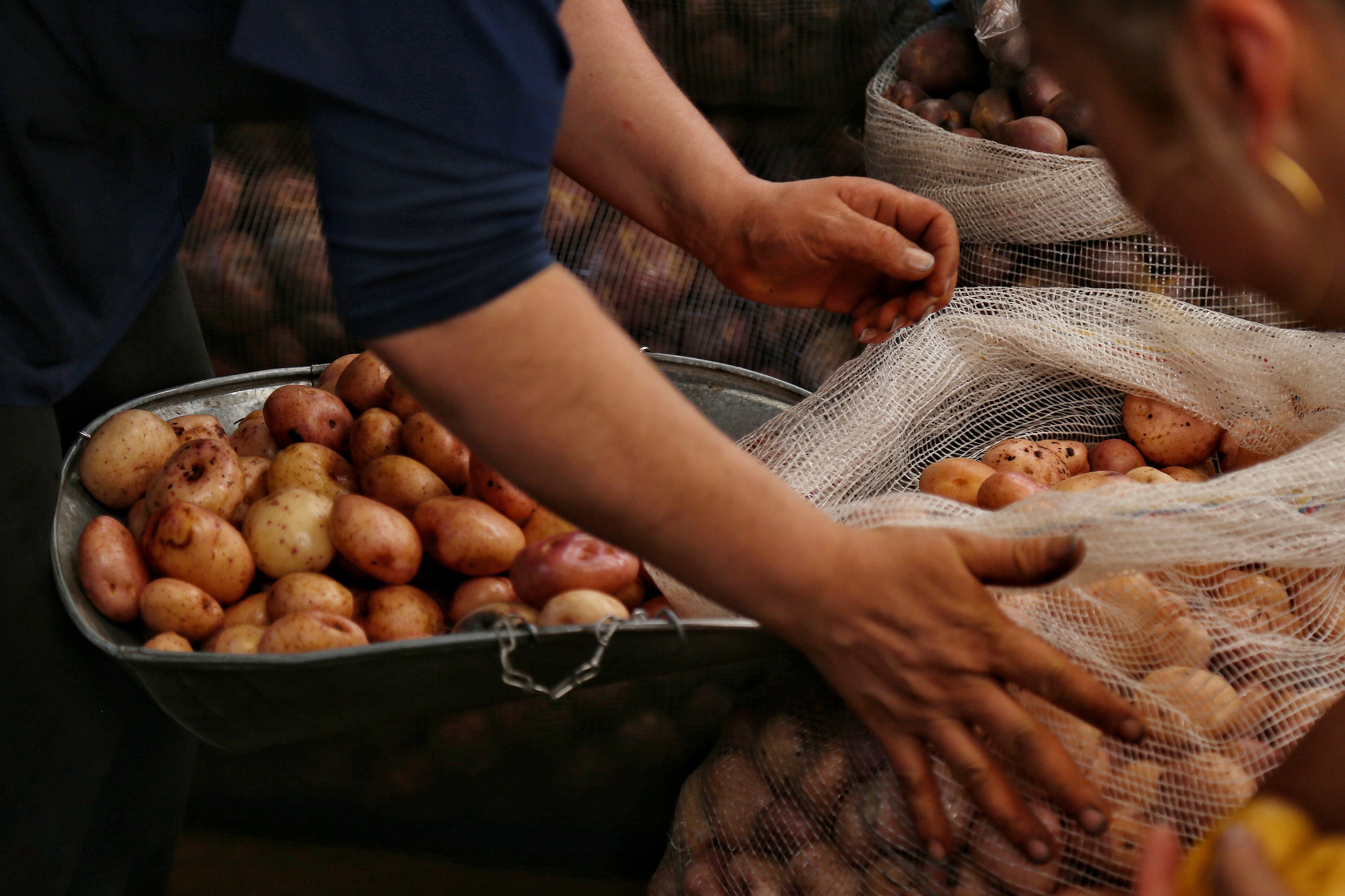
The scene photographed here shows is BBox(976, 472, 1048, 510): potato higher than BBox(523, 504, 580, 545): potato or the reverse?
higher

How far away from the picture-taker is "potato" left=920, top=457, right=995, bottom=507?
1.17m

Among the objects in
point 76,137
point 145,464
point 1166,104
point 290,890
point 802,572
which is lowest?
point 290,890

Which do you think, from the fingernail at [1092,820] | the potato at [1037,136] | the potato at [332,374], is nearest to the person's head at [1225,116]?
the fingernail at [1092,820]

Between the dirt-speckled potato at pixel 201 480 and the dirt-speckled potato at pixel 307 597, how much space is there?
0.48ft

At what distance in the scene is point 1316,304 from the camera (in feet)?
2.20

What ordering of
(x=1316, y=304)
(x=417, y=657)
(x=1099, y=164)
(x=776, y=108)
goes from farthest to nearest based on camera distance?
(x=776, y=108)
(x=1099, y=164)
(x=417, y=657)
(x=1316, y=304)

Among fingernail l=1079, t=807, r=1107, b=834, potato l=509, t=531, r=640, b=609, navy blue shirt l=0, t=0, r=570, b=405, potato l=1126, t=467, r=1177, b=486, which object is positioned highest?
navy blue shirt l=0, t=0, r=570, b=405

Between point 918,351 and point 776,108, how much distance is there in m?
1.10

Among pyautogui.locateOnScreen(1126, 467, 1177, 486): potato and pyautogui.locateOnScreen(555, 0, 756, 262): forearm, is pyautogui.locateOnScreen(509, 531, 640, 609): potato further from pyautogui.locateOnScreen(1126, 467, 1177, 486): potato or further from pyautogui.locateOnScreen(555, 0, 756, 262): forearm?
pyautogui.locateOnScreen(1126, 467, 1177, 486): potato

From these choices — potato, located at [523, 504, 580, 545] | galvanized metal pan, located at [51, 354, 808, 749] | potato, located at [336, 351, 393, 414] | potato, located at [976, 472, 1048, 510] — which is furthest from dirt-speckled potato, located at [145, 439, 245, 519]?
potato, located at [976, 472, 1048, 510]

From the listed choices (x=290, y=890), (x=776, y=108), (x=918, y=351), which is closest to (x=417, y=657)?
(x=918, y=351)

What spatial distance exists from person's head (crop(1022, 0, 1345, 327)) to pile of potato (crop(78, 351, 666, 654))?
0.54 metres

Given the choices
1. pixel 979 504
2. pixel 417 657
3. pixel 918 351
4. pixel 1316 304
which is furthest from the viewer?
pixel 918 351

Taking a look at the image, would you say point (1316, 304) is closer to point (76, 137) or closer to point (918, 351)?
point (918, 351)
